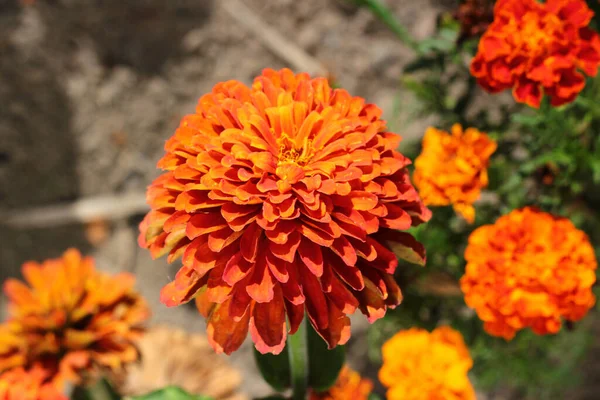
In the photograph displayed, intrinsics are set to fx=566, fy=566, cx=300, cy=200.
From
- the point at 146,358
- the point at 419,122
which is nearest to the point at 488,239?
the point at 419,122

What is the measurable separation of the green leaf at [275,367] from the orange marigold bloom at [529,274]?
180 mm

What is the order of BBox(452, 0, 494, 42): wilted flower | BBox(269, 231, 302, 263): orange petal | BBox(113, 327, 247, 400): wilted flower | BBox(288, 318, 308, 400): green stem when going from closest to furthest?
BBox(269, 231, 302, 263): orange petal → BBox(288, 318, 308, 400): green stem → BBox(452, 0, 494, 42): wilted flower → BBox(113, 327, 247, 400): wilted flower

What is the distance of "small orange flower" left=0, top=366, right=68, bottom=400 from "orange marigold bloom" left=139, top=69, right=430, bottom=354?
25cm

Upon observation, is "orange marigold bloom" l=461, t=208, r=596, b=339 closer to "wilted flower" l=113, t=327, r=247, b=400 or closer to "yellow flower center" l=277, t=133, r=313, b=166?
"yellow flower center" l=277, t=133, r=313, b=166

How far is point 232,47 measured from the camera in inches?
39.0

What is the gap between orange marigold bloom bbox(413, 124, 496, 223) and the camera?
21.2 inches

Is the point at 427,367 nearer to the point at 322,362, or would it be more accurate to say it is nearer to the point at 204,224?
the point at 322,362

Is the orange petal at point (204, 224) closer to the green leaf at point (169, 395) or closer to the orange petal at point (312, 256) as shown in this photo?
the orange petal at point (312, 256)

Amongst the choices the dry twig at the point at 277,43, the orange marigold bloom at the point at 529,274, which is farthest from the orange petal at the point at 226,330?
the dry twig at the point at 277,43

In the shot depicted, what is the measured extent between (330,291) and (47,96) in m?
0.77

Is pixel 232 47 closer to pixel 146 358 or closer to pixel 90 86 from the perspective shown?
pixel 90 86

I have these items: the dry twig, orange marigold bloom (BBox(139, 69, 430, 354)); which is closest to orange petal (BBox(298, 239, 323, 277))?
orange marigold bloom (BBox(139, 69, 430, 354))

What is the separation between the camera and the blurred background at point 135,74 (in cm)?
93

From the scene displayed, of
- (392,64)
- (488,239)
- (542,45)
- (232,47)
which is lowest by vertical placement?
(488,239)
